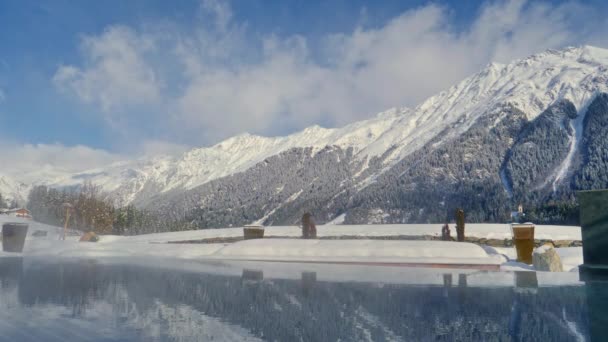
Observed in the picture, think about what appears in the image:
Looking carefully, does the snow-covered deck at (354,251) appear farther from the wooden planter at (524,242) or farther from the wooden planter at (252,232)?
the wooden planter at (252,232)

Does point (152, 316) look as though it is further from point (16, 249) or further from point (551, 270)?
point (16, 249)

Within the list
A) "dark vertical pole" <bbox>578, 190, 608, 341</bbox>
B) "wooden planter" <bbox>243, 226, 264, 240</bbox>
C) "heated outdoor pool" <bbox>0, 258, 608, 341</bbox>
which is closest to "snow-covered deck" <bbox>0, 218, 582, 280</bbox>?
"wooden planter" <bbox>243, 226, 264, 240</bbox>

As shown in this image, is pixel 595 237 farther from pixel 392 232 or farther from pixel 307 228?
pixel 307 228

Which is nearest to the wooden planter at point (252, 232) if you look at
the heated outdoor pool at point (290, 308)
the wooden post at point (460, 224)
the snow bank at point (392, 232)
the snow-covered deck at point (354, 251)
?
the snow-covered deck at point (354, 251)

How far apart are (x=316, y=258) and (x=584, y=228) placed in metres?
10.5

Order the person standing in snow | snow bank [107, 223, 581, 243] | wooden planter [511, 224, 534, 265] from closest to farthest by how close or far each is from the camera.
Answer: wooden planter [511, 224, 534, 265], snow bank [107, 223, 581, 243], the person standing in snow

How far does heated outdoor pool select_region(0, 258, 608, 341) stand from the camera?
20.4ft

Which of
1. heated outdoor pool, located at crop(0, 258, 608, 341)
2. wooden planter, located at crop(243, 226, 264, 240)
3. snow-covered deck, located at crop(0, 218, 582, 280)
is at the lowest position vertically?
heated outdoor pool, located at crop(0, 258, 608, 341)

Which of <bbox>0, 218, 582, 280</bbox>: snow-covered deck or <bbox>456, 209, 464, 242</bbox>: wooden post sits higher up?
<bbox>456, 209, 464, 242</bbox>: wooden post

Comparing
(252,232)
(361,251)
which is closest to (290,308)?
(361,251)

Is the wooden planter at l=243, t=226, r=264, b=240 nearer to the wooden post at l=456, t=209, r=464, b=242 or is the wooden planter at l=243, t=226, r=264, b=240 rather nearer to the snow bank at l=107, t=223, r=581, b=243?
the snow bank at l=107, t=223, r=581, b=243

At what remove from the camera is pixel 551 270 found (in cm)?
1531

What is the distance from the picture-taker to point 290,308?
26.6 ft

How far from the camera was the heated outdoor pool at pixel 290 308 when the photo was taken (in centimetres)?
623
